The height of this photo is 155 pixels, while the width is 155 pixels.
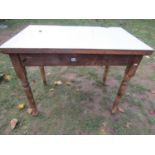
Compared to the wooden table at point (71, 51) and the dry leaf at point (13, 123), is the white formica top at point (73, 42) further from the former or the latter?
the dry leaf at point (13, 123)

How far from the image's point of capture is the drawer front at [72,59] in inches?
45.4

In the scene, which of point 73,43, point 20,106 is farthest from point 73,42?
point 20,106

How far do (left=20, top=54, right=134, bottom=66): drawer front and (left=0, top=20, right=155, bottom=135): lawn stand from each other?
0.76m

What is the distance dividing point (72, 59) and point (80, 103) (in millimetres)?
877

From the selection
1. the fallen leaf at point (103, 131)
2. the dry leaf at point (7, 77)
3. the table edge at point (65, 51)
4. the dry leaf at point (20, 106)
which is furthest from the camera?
the dry leaf at point (7, 77)

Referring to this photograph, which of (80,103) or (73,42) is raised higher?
(73,42)

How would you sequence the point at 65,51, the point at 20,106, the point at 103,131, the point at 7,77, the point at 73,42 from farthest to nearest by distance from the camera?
the point at 7,77 < the point at 20,106 < the point at 103,131 < the point at 73,42 < the point at 65,51

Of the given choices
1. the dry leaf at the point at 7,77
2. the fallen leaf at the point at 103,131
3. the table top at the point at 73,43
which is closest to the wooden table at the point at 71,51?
the table top at the point at 73,43

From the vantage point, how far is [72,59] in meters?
1.17

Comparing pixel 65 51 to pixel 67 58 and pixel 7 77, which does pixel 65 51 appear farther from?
pixel 7 77

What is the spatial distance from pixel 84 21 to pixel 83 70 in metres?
3.61

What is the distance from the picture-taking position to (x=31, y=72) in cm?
249

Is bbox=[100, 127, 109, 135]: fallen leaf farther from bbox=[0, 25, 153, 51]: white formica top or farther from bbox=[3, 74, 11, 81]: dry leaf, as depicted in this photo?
bbox=[3, 74, 11, 81]: dry leaf

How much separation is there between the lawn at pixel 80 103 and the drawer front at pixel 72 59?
765mm
